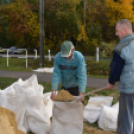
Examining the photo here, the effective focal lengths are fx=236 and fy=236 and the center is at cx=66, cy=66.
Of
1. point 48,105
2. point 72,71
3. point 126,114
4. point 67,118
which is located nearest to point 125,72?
point 126,114

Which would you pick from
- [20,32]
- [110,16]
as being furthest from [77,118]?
[20,32]

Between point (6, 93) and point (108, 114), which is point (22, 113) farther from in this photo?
point (108, 114)

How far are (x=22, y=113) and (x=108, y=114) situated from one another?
1.44m

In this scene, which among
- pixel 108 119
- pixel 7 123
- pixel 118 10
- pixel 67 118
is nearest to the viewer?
pixel 7 123

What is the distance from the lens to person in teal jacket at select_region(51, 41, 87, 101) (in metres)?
3.33

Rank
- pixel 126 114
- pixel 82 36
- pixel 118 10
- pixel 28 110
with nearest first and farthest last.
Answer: pixel 126 114 → pixel 28 110 → pixel 118 10 → pixel 82 36

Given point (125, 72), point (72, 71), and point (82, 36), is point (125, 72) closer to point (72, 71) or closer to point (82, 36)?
point (72, 71)

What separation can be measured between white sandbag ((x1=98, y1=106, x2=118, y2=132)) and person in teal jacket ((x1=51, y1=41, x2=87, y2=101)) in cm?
71

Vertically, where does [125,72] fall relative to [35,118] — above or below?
above

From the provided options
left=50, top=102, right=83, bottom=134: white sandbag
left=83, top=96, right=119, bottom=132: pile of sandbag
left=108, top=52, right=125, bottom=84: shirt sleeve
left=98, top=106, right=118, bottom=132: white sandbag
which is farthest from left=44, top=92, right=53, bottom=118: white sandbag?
left=108, top=52, right=125, bottom=84: shirt sleeve

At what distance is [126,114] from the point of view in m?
3.07

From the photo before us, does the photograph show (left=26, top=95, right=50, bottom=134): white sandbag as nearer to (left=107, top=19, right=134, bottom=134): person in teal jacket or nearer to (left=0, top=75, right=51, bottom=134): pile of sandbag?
(left=0, top=75, right=51, bottom=134): pile of sandbag

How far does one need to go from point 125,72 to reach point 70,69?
91cm

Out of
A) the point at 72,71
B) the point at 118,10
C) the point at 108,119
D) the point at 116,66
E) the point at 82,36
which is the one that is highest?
the point at 118,10
